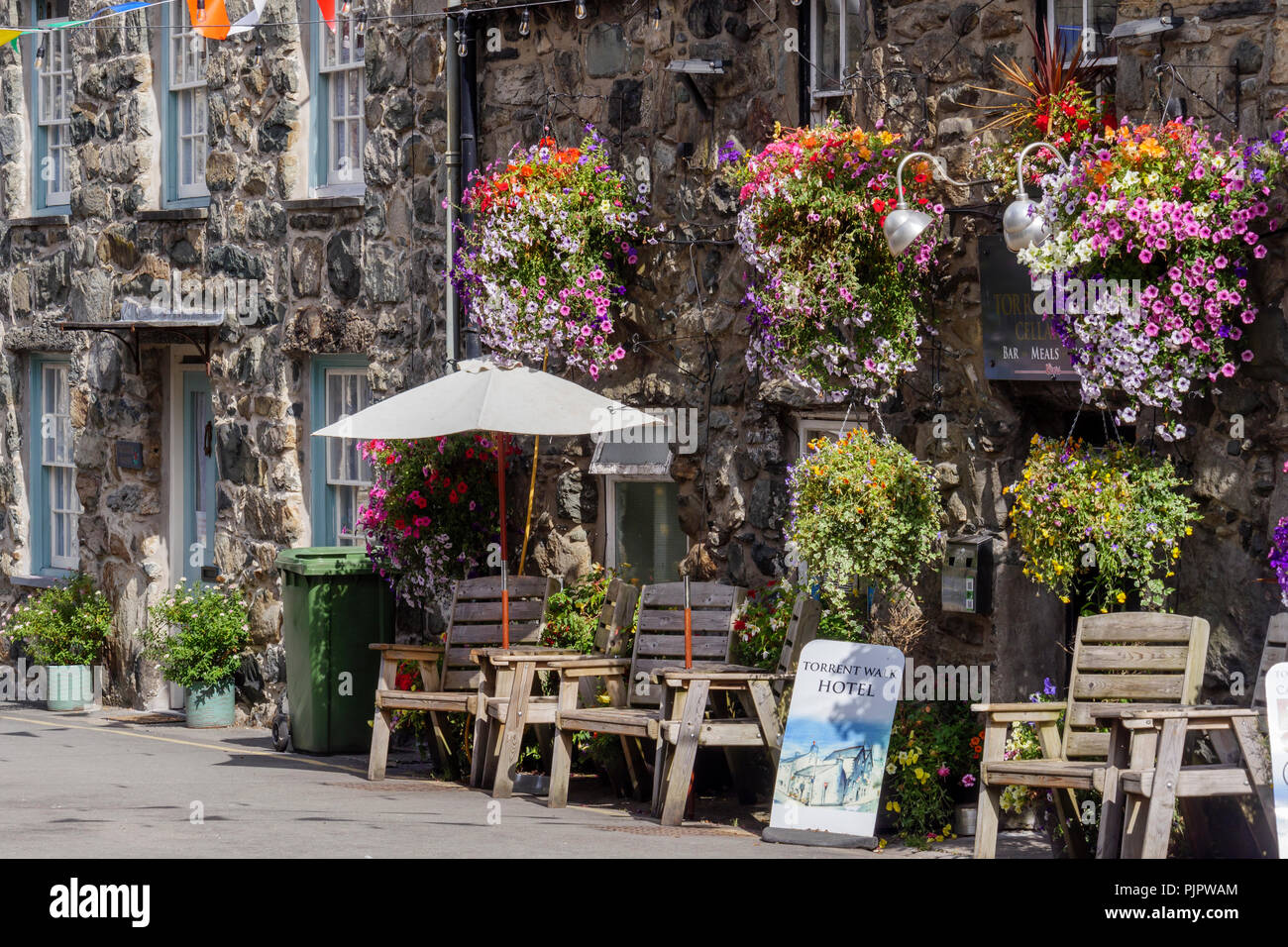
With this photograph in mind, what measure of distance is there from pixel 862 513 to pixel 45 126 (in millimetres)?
9175

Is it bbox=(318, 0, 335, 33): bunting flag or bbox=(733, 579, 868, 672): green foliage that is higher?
bbox=(318, 0, 335, 33): bunting flag

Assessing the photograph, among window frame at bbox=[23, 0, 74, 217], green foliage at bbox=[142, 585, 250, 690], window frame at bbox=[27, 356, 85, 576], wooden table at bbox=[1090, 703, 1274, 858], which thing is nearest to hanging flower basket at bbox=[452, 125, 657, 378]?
green foliage at bbox=[142, 585, 250, 690]

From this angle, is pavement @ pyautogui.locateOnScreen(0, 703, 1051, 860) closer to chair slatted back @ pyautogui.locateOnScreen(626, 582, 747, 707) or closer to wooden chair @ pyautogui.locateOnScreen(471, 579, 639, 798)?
wooden chair @ pyautogui.locateOnScreen(471, 579, 639, 798)

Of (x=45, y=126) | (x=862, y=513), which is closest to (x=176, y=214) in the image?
(x=45, y=126)

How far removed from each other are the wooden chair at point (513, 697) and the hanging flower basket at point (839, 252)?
182 centimetres

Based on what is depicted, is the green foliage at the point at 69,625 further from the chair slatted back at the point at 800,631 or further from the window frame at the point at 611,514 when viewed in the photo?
the chair slatted back at the point at 800,631

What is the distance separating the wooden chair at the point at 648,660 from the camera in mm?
10094

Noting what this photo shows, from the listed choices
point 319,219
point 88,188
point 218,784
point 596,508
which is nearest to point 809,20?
point 596,508

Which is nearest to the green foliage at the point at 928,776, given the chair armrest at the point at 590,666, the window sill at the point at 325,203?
the chair armrest at the point at 590,666

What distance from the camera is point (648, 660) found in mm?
10297

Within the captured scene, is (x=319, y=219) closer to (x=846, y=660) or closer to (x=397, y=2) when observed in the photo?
(x=397, y=2)

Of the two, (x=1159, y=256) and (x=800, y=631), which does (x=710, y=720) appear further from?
(x=1159, y=256)

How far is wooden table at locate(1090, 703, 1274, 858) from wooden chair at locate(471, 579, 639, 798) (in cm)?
344

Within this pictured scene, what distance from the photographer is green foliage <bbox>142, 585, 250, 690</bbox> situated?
13.6 m
